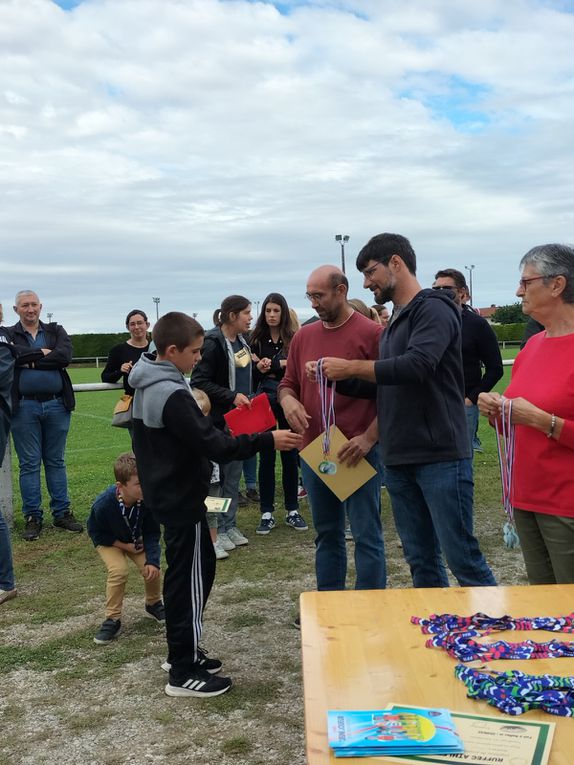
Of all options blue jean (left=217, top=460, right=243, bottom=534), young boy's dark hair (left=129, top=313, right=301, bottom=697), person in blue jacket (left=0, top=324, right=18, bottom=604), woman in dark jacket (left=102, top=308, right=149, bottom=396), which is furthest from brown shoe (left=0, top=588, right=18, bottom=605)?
woman in dark jacket (left=102, top=308, right=149, bottom=396)

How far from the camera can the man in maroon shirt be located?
13.3ft

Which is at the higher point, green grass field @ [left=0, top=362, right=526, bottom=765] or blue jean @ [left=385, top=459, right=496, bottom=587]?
blue jean @ [left=385, top=459, right=496, bottom=587]

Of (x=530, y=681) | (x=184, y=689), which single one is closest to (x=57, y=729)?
(x=184, y=689)

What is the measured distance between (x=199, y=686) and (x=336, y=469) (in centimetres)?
129

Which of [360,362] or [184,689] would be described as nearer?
[360,362]

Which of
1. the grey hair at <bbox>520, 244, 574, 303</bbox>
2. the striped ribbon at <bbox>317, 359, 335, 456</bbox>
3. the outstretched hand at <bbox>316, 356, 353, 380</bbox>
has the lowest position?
the striped ribbon at <bbox>317, 359, 335, 456</bbox>

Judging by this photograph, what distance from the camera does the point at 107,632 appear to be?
452cm

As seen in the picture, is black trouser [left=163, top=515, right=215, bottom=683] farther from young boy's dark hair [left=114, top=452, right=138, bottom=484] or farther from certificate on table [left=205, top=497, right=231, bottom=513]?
young boy's dark hair [left=114, top=452, right=138, bottom=484]

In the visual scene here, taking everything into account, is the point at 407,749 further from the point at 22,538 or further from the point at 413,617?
the point at 22,538

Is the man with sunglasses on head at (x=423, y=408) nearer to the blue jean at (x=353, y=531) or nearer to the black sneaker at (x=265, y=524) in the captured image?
the blue jean at (x=353, y=531)

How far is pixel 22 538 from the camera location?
22.9 ft

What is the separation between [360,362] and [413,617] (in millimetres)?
1335

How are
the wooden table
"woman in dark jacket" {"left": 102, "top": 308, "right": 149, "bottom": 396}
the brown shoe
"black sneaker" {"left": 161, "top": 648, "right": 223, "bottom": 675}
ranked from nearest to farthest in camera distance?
the wooden table, "black sneaker" {"left": 161, "top": 648, "right": 223, "bottom": 675}, the brown shoe, "woman in dark jacket" {"left": 102, "top": 308, "right": 149, "bottom": 396}

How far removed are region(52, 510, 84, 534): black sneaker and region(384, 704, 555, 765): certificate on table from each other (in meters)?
5.80
